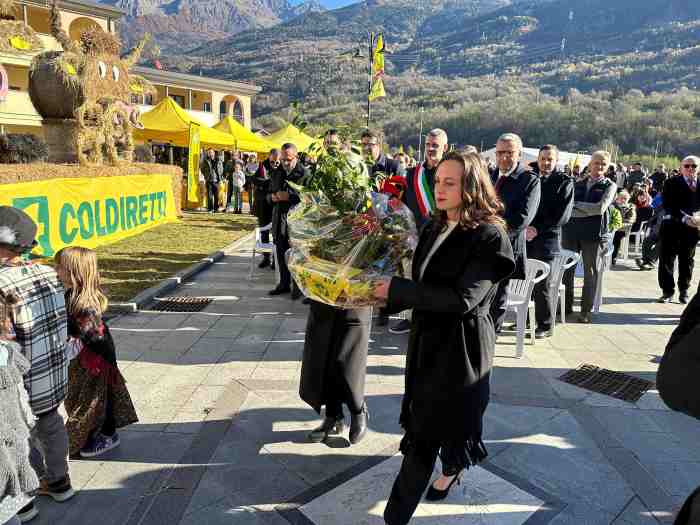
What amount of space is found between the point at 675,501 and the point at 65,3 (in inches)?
1395

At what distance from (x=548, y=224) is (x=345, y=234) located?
3.85m

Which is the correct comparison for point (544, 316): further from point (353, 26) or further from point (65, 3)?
point (353, 26)

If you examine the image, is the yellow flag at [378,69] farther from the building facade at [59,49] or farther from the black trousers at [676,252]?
the black trousers at [676,252]

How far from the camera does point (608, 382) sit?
15.5ft

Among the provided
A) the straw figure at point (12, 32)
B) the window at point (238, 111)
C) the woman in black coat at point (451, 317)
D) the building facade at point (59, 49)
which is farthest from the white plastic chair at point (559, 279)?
the window at point (238, 111)

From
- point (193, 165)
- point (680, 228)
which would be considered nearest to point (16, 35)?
point (193, 165)

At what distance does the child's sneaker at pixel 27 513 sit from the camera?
2.67 metres

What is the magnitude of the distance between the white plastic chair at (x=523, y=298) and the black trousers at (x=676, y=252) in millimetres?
2876

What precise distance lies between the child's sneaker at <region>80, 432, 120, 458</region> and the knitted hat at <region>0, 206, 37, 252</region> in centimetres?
139

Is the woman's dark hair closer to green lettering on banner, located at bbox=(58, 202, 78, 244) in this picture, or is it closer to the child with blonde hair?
the child with blonde hair

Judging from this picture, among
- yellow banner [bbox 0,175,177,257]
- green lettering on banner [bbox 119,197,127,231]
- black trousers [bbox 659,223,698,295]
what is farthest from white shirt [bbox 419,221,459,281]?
green lettering on banner [bbox 119,197,127,231]

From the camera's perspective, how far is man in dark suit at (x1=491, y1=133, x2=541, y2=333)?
4.97 meters

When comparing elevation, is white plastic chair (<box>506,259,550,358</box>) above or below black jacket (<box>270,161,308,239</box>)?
below

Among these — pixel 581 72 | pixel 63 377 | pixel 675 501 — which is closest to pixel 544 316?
pixel 675 501
